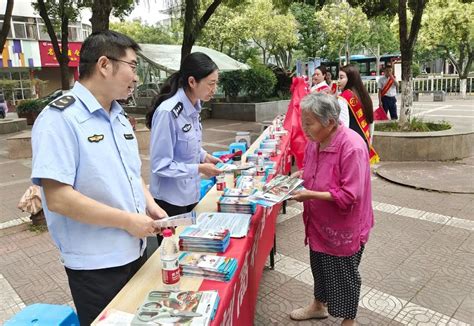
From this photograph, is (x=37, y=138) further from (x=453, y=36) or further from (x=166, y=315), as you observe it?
(x=453, y=36)

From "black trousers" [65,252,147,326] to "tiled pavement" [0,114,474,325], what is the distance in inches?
56.3

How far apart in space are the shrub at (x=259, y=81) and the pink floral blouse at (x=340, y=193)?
12.0 meters

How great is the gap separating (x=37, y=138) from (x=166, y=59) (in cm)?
1448

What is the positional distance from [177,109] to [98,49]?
3.03 ft

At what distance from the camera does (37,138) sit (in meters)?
1.41

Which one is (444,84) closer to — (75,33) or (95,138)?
(95,138)

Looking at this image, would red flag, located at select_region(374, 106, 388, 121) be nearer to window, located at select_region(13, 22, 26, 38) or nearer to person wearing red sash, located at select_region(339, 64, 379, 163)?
person wearing red sash, located at select_region(339, 64, 379, 163)

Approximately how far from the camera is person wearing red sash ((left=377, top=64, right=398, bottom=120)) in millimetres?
9633

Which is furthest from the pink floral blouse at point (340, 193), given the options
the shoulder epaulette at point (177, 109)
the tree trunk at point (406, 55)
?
the tree trunk at point (406, 55)

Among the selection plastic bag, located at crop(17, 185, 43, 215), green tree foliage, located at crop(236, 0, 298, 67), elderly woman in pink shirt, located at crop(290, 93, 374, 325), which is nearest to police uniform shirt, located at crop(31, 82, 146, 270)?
elderly woman in pink shirt, located at crop(290, 93, 374, 325)

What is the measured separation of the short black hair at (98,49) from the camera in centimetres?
152

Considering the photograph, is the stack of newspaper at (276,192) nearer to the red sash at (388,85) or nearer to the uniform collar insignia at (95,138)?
the uniform collar insignia at (95,138)

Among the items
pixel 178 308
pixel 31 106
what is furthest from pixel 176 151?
pixel 31 106

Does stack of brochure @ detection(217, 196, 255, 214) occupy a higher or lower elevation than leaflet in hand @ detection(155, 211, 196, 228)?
lower
